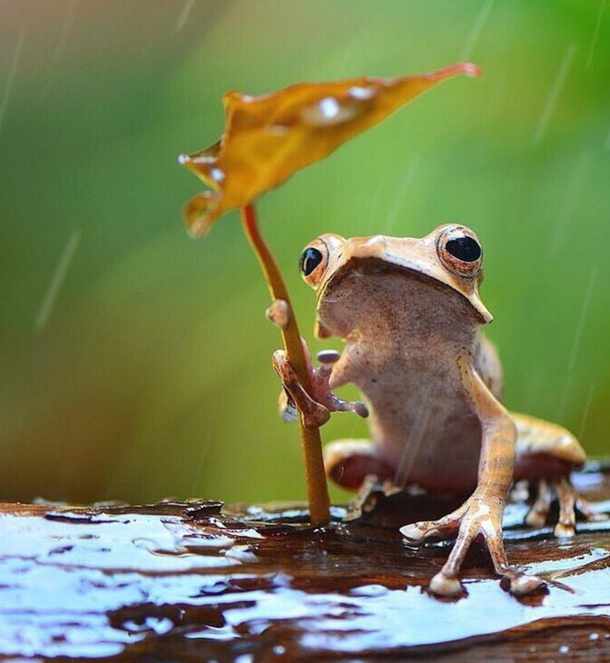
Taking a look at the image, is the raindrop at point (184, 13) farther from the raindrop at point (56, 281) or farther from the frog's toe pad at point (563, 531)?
the frog's toe pad at point (563, 531)

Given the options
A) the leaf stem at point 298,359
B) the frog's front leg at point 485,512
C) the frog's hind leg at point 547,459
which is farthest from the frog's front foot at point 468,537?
the frog's hind leg at point 547,459

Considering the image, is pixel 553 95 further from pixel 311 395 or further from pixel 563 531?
pixel 311 395

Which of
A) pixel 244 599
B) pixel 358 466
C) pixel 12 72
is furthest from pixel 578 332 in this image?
pixel 12 72

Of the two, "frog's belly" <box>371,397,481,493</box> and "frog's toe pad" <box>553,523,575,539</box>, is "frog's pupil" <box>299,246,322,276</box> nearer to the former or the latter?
"frog's belly" <box>371,397,481,493</box>

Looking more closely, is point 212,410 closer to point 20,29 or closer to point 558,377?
point 558,377

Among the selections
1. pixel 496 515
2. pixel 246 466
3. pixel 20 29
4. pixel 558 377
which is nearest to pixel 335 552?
pixel 496 515
